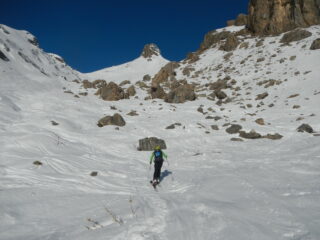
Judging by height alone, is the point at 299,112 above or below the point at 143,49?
below

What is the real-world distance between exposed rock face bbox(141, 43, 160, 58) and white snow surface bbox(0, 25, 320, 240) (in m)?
62.3

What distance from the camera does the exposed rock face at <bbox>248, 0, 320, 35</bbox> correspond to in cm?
5056

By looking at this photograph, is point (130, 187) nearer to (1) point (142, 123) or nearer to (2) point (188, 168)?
(2) point (188, 168)

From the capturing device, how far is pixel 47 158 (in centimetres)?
1180

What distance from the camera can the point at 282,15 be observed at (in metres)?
53.1

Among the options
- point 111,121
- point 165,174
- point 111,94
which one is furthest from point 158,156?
point 111,94

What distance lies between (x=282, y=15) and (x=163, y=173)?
184 ft

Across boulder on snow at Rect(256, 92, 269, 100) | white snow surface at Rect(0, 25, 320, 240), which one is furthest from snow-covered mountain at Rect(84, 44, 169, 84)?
white snow surface at Rect(0, 25, 320, 240)

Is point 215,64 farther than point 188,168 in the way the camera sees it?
Yes

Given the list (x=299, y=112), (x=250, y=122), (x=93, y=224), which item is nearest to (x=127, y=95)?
(x=250, y=122)

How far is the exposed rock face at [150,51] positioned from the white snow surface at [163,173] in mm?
62347

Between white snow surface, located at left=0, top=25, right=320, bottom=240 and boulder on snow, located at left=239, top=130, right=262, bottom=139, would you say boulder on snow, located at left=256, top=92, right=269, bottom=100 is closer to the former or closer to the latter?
white snow surface, located at left=0, top=25, right=320, bottom=240

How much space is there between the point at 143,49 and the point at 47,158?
8544 cm

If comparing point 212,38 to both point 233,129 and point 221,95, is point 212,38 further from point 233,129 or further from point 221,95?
point 233,129
